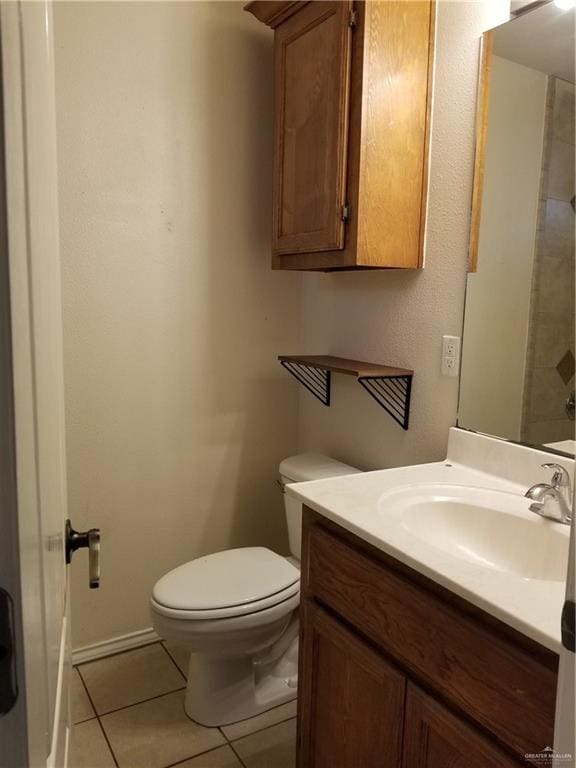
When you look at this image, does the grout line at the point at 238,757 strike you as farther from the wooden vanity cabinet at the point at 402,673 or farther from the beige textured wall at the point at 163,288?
the beige textured wall at the point at 163,288

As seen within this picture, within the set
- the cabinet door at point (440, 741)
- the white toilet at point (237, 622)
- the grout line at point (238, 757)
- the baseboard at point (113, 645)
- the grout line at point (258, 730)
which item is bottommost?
the grout line at point (258, 730)

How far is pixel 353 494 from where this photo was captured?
125cm

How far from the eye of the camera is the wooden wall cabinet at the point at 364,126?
1.52m

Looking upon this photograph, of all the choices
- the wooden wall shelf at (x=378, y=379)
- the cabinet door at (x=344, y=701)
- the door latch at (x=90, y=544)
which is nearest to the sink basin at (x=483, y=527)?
the cabinet door at (x=344, y=701)

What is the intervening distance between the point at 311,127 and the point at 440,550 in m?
1.29

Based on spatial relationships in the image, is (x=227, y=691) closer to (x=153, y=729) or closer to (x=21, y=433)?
(x=153, y=729)

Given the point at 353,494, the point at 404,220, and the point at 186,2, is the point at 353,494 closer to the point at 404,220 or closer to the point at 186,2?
the point at 404,220

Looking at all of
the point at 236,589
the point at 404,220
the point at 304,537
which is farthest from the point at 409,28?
the point at 236,589

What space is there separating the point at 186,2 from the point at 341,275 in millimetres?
1041

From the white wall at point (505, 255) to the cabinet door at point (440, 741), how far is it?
0.69 m

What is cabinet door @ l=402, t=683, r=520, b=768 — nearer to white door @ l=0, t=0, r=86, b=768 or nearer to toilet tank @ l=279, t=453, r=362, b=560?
white door @ l=0, t=0, r=86, b=768

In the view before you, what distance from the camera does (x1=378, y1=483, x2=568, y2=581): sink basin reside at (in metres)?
1.12

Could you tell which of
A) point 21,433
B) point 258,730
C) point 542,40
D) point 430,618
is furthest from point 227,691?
point 542,40

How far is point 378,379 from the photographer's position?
70.7 inches
